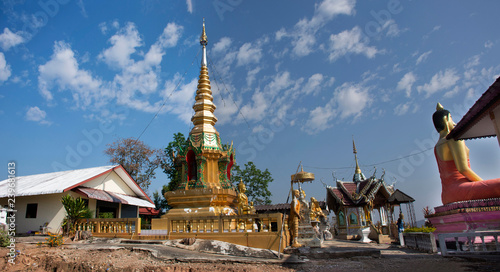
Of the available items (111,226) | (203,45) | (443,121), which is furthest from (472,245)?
(203,45)

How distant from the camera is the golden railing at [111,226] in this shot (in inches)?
507

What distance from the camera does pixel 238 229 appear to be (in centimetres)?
1150

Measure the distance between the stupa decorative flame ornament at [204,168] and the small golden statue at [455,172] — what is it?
10.7m

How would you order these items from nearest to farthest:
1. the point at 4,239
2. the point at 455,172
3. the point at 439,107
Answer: the point at 4,239 → the point at 455,172 → the point at 439,107

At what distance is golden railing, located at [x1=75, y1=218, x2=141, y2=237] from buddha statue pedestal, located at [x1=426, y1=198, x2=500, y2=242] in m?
13.7

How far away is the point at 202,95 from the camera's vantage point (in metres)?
19.0

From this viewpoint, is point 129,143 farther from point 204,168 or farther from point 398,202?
point 398,202

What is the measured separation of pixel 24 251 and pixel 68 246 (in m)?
1.31

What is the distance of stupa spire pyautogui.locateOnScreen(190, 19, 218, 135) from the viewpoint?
1805 centimetres

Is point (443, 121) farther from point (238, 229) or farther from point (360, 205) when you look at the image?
point (238, 229)

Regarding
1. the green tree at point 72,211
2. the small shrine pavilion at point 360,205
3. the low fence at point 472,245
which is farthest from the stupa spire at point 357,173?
the green tree at point 72,211

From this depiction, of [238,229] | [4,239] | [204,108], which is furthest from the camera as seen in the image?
[204,108]

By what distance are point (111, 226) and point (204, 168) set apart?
5.23m

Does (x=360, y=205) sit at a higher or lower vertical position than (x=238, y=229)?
higher
